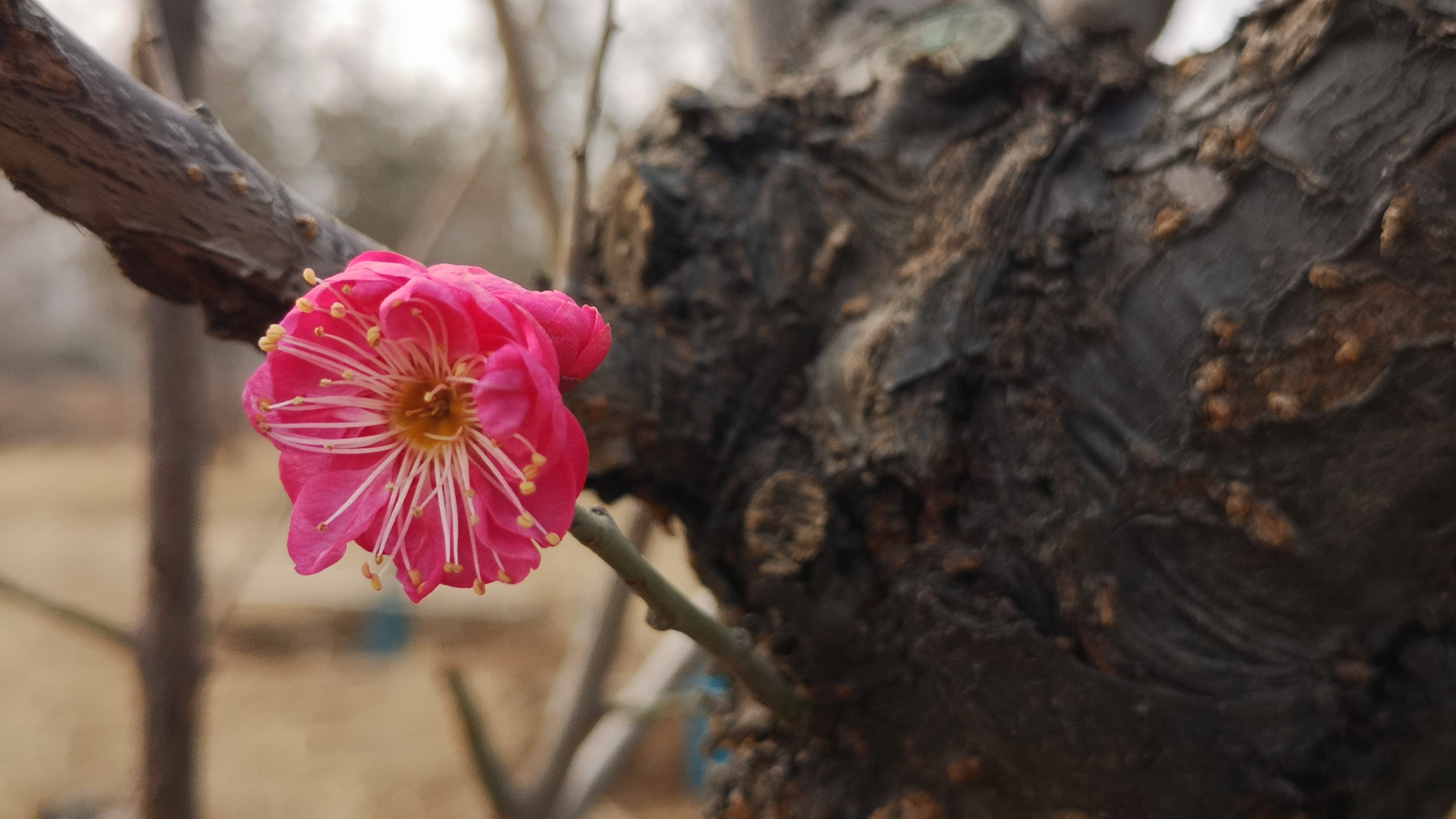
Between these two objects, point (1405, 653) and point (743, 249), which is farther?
point (743, 249)

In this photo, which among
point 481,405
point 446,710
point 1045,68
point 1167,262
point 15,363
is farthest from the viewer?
point 15,363

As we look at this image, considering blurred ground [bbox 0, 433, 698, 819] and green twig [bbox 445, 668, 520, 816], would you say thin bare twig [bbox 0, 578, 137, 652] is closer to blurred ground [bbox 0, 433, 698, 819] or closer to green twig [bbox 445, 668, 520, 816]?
blurred ground [bbox 0, 433, 698, 819]

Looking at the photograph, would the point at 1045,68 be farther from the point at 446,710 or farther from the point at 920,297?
the point at 446,710

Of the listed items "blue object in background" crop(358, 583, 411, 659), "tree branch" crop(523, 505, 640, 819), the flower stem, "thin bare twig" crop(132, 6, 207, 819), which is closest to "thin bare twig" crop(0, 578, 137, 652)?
"thin bare twig" crop(132, 6, 207, 819)

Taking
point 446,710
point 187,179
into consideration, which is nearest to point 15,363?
point 446,710

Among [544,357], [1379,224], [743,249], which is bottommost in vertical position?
[1379,224]

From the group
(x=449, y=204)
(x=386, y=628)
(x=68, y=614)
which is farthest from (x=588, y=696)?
(x=386, y=628)

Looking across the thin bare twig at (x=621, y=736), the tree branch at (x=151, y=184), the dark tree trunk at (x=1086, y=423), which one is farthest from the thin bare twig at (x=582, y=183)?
the thin bare twig at (x=621, y=736)
